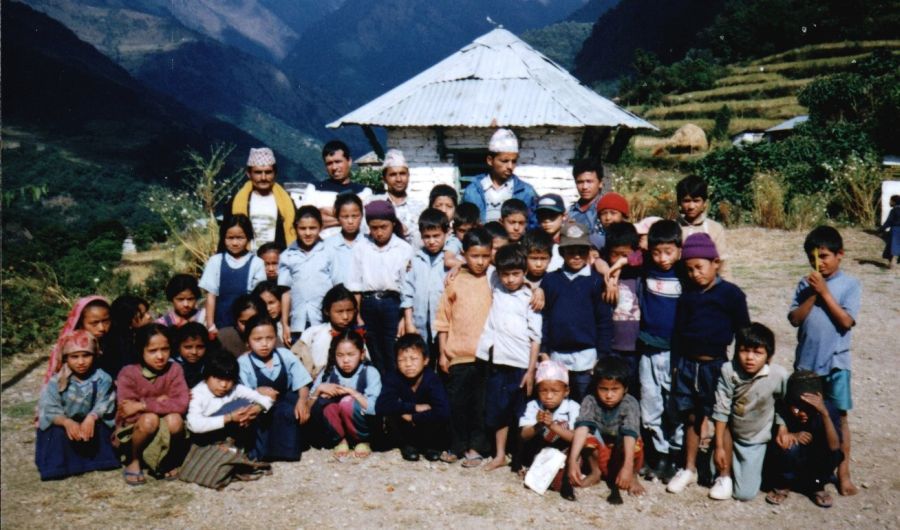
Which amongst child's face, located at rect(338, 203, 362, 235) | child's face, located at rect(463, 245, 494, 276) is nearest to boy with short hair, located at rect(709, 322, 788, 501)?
child's face, located at rect(463, 245, 494, 276)

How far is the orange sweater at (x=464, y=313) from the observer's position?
3645 millimetres

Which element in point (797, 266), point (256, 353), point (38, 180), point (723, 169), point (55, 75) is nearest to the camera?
point (256, 353)

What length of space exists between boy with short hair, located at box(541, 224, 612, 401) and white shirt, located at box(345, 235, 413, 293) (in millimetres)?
1042

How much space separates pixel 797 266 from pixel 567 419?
305 inches

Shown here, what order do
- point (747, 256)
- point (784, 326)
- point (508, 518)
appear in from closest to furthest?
point (508, 518), point (784, 326), point (747, 256)

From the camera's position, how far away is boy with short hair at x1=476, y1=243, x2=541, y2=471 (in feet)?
11.5

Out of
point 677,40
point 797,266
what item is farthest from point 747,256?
point 677,40

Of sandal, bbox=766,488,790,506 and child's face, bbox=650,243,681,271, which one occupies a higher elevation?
child's face, bbox=650,243,681,271

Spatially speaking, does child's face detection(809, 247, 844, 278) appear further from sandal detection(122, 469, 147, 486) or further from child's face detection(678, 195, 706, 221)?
sandal detection(122, 469, 147, 486)

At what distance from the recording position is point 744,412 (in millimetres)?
3141

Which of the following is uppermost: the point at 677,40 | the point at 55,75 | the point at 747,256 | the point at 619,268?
the point at 677,40

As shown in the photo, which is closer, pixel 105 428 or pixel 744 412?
pixel 744 412

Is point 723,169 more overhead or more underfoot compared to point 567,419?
more overhead

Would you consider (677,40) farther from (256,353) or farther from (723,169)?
(256,353)
